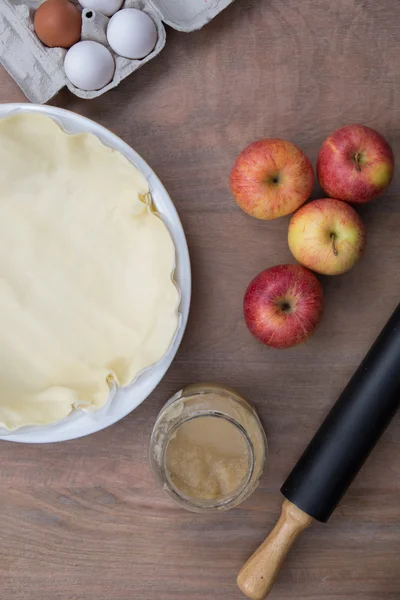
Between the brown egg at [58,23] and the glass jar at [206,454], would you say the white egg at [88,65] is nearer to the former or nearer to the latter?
the brown egg at [58,23]

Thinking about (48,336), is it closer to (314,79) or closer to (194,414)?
(194,414)

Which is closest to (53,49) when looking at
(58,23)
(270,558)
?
(58,23)

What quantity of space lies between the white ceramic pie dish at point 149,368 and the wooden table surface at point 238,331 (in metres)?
0.05

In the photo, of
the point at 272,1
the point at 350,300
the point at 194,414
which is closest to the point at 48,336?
the point at 194,414

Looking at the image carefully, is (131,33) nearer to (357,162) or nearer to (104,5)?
(104,5)

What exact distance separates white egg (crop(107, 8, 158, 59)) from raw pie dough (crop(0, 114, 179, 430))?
122mm

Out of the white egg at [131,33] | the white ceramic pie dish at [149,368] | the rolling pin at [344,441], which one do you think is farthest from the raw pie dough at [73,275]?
the rolling pin at [344,441]

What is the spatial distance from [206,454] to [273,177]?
1.14ft

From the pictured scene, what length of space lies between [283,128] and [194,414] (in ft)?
1.26

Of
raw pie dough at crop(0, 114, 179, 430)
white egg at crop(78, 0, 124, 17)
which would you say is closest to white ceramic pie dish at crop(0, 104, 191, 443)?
raw pie dough at crop(0, 114, 179, 430)

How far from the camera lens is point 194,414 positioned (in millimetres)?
754

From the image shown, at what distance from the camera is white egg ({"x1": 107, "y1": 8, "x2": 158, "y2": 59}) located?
784mm

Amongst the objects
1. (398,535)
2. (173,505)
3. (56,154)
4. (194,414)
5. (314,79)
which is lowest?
(398,535)

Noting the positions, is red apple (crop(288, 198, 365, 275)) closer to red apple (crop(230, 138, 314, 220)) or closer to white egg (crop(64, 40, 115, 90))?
red apple (crop(230, 138, 314, 220))
